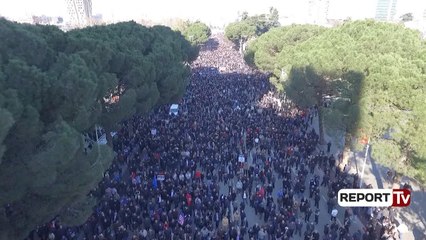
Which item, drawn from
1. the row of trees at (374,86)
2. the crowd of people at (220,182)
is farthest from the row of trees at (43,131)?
the row of trees at (374,86)

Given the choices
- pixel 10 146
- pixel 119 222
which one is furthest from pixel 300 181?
pixel 10 146

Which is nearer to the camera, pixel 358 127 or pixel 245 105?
pixel 358 127

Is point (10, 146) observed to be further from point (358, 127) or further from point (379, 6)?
point (379, 6)

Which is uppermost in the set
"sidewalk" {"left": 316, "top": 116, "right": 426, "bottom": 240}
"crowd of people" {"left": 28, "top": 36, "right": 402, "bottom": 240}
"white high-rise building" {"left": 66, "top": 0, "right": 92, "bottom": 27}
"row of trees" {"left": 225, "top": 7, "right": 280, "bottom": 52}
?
"crowd of people" {"left": 28, "top": 36, "right": 402, "bottom": 240}

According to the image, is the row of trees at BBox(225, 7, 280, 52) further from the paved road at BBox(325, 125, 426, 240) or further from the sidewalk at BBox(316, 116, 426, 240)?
the paved road at BBox(325, 125, 426, 240)

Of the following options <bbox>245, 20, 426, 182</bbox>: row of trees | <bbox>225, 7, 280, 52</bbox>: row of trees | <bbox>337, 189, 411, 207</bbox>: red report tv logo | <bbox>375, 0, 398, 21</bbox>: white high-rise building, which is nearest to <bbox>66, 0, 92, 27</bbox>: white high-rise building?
<bbox>225, 7, 280, 52</bbox>: row of trees

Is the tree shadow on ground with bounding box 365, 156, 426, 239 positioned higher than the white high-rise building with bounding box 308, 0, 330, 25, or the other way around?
the tree shadow on ground with bounding box 365, 156, 426, 239
